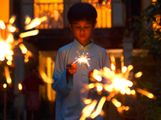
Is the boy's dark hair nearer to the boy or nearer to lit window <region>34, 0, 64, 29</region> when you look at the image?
the boy

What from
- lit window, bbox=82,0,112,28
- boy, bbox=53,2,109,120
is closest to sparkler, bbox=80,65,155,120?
boy, bbox=53,2,109,120

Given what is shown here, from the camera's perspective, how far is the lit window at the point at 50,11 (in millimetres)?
21859

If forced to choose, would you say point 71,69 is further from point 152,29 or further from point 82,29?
point 152,29

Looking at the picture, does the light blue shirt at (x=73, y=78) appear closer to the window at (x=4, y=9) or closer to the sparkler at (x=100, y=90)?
the sparkler at (x=100, y=90)

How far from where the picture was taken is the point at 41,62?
2242 cm

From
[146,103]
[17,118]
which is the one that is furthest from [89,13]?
[17,118]

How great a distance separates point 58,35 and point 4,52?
15.4m

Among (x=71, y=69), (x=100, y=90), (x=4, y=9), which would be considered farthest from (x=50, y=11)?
(x=71, y=69)

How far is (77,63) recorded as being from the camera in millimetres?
5539

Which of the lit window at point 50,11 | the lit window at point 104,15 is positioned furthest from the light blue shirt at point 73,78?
the lit window at point 50,11

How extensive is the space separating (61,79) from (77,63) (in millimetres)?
275

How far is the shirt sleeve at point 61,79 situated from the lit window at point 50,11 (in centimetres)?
1624

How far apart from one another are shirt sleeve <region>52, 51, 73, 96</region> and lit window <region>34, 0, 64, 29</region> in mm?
16238

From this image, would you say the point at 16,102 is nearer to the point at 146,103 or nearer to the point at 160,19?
the point at 146,103
